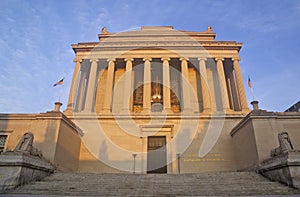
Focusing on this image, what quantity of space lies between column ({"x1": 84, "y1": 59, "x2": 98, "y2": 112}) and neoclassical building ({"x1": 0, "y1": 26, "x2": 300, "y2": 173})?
0.12 m

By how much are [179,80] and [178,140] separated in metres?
10.6

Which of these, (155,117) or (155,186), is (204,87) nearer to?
(155,117)

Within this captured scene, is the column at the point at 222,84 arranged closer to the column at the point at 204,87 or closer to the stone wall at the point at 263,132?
the column at the point at 204,87

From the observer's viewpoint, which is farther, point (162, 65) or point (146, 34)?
point (146, 34)

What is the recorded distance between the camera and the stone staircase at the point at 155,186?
9930mm

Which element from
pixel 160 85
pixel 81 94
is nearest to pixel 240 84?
pixel 160 85

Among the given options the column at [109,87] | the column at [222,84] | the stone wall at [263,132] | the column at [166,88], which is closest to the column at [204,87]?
the column at [222,84]

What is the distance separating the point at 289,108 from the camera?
29.2 metres

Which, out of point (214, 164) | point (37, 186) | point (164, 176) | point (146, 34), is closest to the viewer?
point (37, 186)

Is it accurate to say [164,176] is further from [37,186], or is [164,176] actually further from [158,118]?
[158,118]

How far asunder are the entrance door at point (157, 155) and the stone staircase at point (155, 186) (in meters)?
7.83

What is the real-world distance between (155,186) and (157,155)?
10.3 m

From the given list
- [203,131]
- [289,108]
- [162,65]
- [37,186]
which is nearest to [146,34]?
[162,65]

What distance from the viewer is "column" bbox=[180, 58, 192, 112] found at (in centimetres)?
2485
